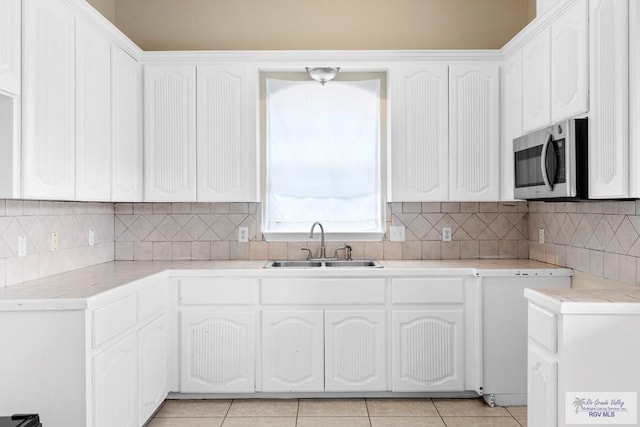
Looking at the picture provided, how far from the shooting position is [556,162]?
2.61 meters

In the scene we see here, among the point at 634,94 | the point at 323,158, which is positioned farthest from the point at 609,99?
the point at 323,158

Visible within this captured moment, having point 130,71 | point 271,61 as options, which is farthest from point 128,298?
point 271,61

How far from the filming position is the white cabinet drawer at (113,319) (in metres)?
2.28

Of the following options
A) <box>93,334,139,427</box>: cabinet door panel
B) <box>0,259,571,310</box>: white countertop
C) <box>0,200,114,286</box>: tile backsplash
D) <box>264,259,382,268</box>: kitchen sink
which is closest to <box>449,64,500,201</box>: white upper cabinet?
<box>0,259,571,310</box>: white countertop

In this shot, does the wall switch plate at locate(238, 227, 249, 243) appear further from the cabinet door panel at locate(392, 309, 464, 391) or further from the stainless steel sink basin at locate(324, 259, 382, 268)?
the cabinet door panel at locate(392, 309, 464, 391)

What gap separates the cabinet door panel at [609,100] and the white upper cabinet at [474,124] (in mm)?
1124

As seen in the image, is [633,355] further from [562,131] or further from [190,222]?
[190,222]

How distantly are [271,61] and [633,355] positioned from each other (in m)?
2.73

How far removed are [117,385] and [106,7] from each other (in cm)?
273

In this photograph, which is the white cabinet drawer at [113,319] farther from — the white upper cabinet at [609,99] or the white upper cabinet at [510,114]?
the white upper cabinet at [510,114]

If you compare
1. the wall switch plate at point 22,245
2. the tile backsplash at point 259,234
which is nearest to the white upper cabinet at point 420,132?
the tile backsplash at point 259,234

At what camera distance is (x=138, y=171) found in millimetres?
3561

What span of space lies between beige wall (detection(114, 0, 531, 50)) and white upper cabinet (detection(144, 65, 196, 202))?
517 millimetres

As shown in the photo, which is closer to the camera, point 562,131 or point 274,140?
point 562,131
